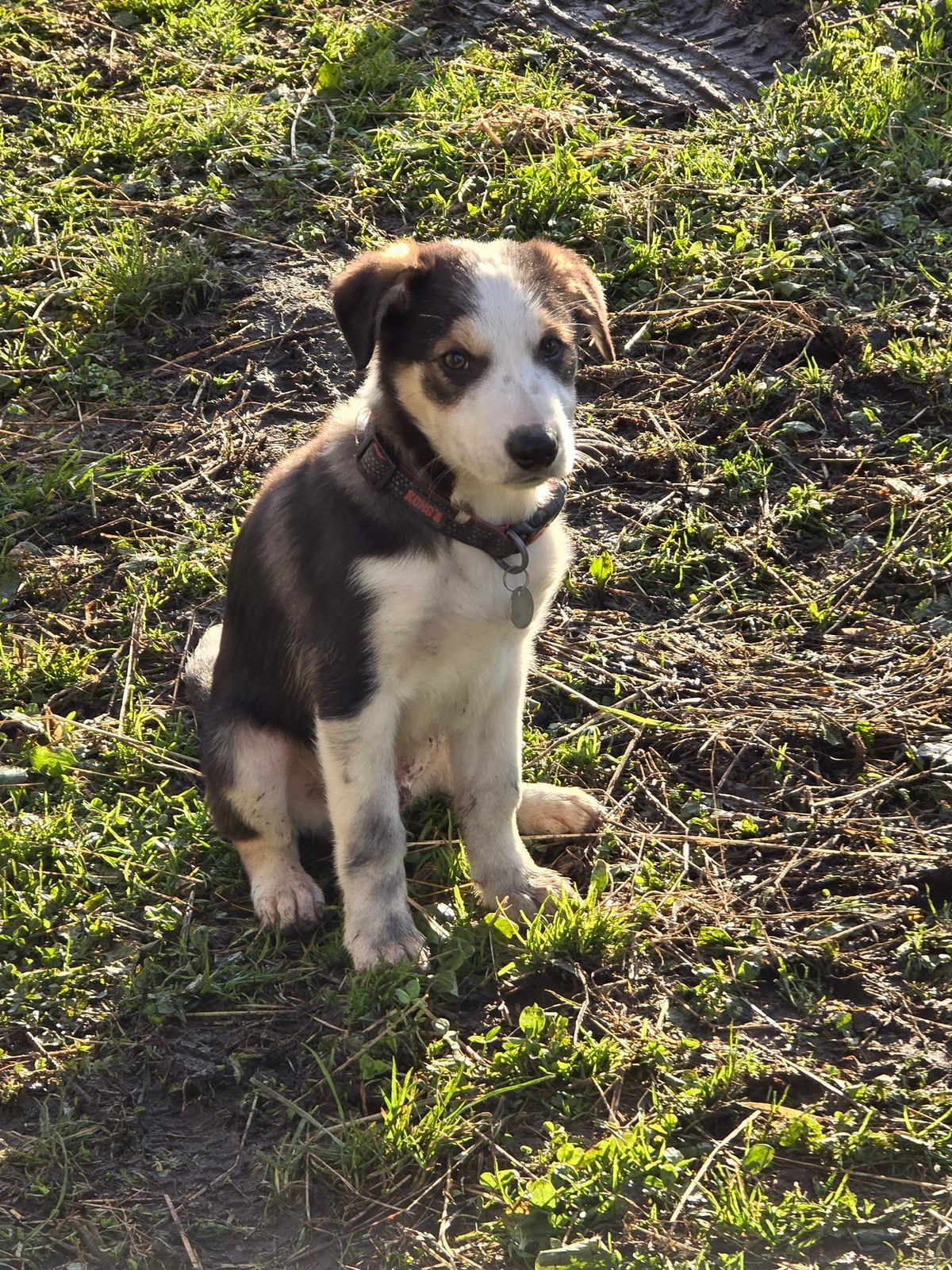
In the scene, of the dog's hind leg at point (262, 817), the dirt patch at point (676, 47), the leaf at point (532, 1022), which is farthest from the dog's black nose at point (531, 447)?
the dirt patch at point (676, 47)

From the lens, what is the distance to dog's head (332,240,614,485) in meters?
3.26

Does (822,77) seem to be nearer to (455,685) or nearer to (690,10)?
(690,10)

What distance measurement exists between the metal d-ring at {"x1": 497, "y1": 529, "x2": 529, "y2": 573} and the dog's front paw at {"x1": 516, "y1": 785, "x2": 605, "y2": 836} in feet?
2.61

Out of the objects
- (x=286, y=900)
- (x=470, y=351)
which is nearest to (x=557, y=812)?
(x=286, y=900)

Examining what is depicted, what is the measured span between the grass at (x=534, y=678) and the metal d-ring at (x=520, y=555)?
904 millimetres

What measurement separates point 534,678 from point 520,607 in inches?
44.6

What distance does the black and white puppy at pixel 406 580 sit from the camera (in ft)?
11.2

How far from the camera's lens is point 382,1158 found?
3.09m

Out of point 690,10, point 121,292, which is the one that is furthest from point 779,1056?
point 690,10

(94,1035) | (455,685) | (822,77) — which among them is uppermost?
(822,77)

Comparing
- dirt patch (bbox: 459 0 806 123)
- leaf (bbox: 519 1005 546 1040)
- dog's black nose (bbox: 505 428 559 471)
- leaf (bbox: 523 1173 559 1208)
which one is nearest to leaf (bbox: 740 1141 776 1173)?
leaf (bbox: 523 1173 559 1208)

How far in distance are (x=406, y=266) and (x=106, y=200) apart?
3.71 meters

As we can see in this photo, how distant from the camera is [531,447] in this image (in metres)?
3.21

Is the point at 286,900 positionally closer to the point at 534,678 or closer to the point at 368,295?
the point at 534,678
